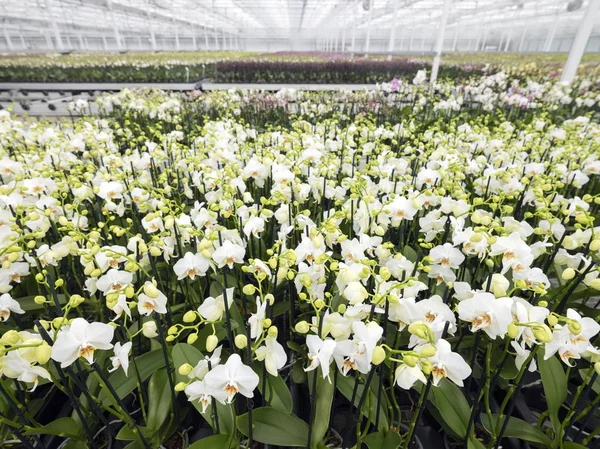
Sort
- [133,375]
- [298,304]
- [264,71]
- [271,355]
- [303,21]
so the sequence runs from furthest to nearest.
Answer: [303,21] → [264,71] → [298,304] → [133,375] → [271,355]

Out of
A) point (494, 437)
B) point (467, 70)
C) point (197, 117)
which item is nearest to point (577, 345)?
point (494, 437)

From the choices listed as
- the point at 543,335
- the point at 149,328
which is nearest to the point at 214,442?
the point at 149,328

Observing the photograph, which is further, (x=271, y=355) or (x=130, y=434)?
(x=130, y=434)

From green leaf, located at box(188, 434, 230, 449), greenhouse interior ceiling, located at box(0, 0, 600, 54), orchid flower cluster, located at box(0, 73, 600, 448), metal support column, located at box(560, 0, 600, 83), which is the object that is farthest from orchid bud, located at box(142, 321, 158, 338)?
greenhouse interior ceiling, located at box(0, 0, 600, 54)

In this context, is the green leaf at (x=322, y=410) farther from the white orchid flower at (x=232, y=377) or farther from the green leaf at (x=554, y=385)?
the green leaf at (x=554, y=385)

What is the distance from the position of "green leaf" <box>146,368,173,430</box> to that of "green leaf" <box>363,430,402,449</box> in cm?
47

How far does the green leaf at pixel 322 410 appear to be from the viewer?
2.58ft

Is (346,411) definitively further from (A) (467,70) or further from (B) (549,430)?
(A) (467,70)

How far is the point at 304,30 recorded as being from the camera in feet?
105

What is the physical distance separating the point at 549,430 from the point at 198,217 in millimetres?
1180

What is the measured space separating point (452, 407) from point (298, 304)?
1.71 feet

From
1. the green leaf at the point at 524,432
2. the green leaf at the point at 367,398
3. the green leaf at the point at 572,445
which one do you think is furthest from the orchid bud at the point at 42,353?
the green leaf at the point at 572,445

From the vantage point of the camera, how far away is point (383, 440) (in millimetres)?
799

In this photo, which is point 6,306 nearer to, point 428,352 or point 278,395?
point 278,395
